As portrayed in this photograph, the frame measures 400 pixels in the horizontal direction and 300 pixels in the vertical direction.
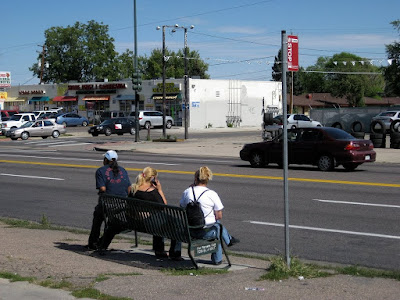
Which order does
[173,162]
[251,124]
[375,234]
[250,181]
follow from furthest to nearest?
[251,124] → [173,162] → [250,181] → [375,234]

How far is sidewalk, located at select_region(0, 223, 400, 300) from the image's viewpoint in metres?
6.77

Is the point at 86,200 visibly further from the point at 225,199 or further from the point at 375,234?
the point at 375,234

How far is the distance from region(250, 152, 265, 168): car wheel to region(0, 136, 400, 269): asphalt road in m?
0.32

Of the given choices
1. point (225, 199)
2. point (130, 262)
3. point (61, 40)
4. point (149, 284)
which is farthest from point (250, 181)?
point (61, 40)

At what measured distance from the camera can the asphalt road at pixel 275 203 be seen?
10180mm

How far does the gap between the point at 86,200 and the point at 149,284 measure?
29.3 ft

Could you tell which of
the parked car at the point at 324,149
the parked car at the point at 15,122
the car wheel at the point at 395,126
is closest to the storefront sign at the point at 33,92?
the parked car at the point at 15,122

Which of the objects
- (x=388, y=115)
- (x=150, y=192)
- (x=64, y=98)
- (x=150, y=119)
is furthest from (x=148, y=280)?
(x=64, y=98)

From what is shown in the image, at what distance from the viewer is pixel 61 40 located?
11394 centimetres

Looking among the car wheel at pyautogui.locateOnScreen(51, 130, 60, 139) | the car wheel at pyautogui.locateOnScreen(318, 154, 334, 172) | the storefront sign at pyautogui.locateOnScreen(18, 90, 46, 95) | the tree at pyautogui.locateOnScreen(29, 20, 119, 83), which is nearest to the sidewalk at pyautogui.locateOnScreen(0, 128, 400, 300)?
the car wheel at pyautogui.locateOnScreen(318, 154, 334, 172)

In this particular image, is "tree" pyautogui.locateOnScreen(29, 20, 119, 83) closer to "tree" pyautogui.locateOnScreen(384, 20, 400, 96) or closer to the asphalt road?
"tree" pyautogui.locateOnScreen(384, 20, 400, 96)

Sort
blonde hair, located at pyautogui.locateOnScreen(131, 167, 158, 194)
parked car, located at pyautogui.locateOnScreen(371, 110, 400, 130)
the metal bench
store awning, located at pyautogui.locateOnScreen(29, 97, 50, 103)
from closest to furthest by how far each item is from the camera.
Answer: the metal bench
blonde hair, located at pyautogui.locateOnScreen(131, 167, 158, 194)
parked car, located at pyautogui.locateOnScreen(371, 110, 400, 130)
store awning, located at pyautogui.locateOnScreen(29, 97, 50, 103)

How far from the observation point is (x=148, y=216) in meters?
8.97

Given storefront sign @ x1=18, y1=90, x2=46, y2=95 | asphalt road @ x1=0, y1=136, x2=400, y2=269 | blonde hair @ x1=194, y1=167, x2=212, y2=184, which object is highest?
storefront sign @ x1=18, y1=90, x2=46, y2=95
